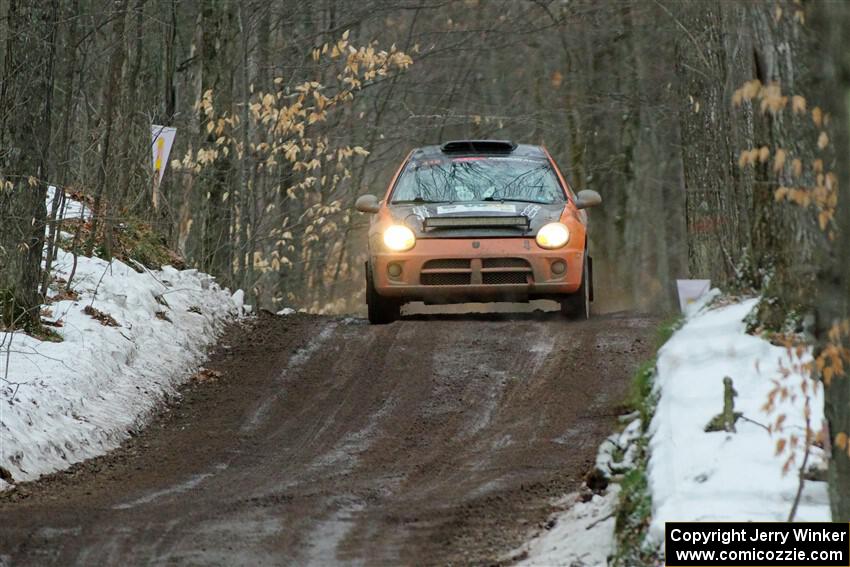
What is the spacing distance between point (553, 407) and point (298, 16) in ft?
51.2

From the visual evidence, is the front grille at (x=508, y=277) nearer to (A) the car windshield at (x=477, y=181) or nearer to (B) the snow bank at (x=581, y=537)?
(A) the car windshield at (x=477, y=181)

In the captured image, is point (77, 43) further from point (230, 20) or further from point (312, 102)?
point (312, 102)

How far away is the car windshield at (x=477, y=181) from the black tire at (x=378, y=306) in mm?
890

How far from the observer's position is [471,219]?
42.6 feet

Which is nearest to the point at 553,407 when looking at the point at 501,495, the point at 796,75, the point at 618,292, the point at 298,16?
the point at 501,495

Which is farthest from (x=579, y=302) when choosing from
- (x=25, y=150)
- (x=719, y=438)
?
(x=719, y=438)

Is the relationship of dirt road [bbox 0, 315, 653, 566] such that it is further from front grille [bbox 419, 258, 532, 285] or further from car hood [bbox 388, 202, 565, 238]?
car hood [bbox 388, 202, 565, 238]

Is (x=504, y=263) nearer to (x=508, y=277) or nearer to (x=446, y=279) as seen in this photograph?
(x=508, y=277)

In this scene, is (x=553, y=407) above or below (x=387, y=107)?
below

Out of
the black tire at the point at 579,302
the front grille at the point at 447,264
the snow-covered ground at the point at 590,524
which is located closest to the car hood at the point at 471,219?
the front grille at the point at 447,264

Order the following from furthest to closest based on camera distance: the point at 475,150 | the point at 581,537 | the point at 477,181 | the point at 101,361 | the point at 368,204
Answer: the point at 475,150, the point at 477,181, the point at 368,204, the point at 101,361, the point at 581,537

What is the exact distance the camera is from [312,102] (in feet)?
84.2

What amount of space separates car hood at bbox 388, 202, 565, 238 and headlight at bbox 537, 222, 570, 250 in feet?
0.17

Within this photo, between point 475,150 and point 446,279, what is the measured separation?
2.12 meters
